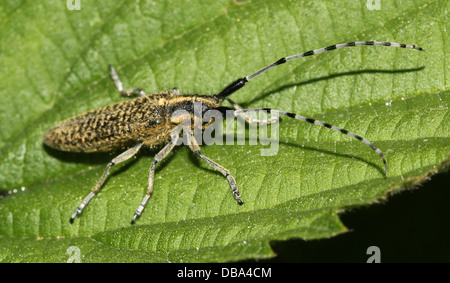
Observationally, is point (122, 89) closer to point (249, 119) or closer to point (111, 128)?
point (111, 128)

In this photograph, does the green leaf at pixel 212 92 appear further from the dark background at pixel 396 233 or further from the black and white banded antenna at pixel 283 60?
the dark background at pixel 396 233

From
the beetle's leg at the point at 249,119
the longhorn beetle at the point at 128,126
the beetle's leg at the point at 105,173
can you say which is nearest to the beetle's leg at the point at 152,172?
the longhorn beetle at the point at 128,126

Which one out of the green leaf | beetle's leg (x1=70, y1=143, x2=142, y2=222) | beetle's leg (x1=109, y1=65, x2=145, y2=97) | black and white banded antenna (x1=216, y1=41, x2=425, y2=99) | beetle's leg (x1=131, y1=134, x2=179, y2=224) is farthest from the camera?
beetle's leg (x1=109, y1=65, x2=145, y2=97)

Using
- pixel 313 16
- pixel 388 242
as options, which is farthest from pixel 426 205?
pixel 313 16

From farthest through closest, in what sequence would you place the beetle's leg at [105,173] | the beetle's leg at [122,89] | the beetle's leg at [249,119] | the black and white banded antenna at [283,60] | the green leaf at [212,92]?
A: the beetle's leg at [122,89] → the beetle's leg at [249,119] → the beetle's leg at [105,173] → the black and white banded antenna at [283,60] → the green leaf at [212,92]

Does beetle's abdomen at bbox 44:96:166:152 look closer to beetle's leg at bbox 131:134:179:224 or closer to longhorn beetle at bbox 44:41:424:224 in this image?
longhorn beetle at bbox 44:41:424:224

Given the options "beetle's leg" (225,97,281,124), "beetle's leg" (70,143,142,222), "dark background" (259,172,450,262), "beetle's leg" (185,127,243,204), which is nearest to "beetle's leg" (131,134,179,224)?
"beetle's leg" (185,127,243,204)

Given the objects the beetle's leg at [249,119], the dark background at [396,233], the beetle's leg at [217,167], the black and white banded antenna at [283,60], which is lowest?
the dark background at [396,233]
